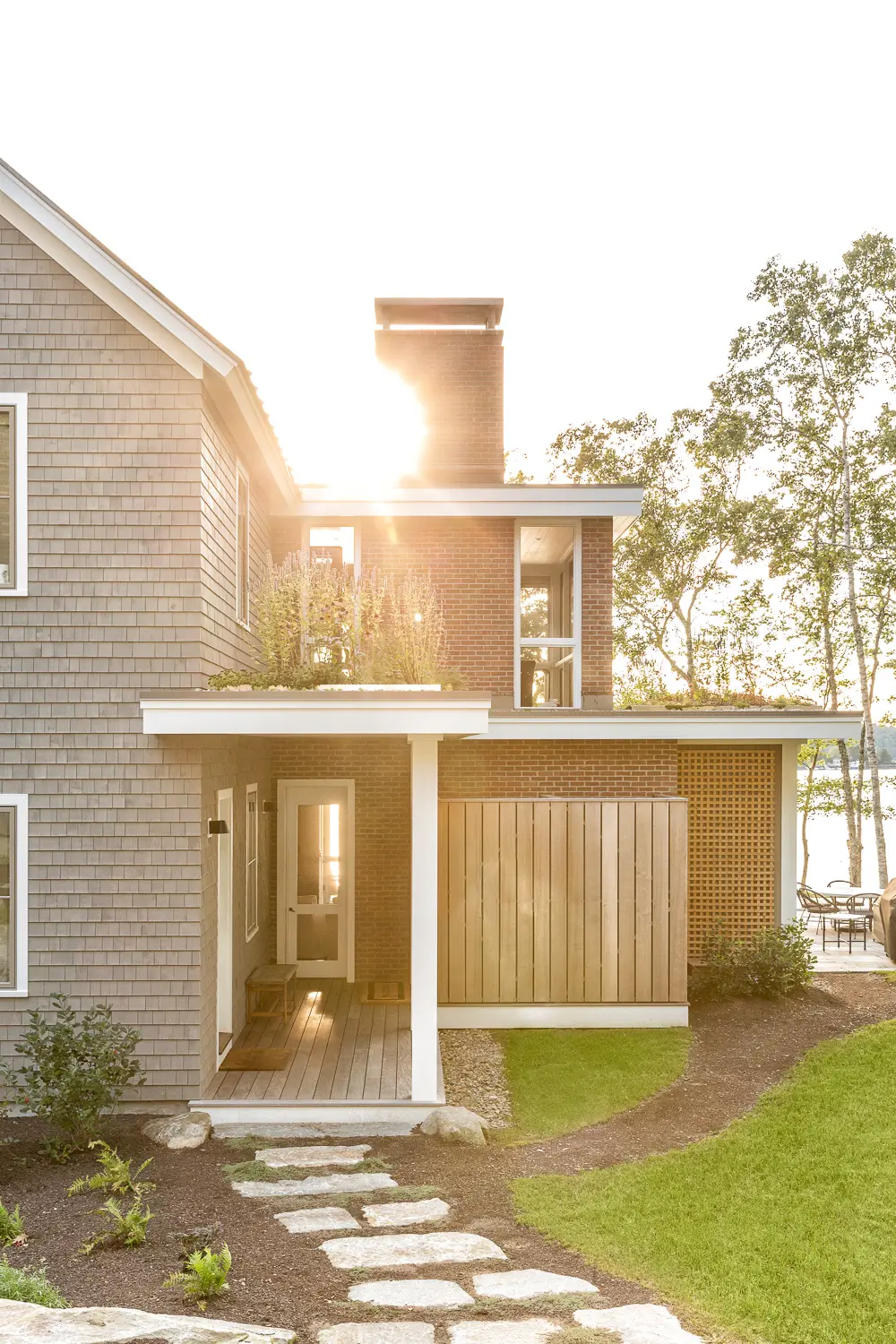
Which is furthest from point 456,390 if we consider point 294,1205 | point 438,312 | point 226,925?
point 294,1205

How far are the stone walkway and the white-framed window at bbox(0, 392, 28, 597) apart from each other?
15.7 feet

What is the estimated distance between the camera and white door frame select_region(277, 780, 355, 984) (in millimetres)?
12109

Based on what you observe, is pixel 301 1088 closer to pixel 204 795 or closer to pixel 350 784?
pixel 204 795

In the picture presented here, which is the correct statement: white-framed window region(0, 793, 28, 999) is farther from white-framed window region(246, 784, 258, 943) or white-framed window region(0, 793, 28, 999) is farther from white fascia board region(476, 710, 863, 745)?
white fascia board region(476, 710, 863, 745)

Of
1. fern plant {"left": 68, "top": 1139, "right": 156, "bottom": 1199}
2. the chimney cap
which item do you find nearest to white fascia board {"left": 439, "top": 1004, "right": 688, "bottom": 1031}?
fern plant {"left": 68, "top": 1139, "right": 156, "bottom": 1199}

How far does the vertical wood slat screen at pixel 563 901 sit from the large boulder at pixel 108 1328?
6822 millimetres

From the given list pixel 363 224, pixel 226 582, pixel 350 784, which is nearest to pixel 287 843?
pixel 350 784

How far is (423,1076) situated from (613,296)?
724 inches

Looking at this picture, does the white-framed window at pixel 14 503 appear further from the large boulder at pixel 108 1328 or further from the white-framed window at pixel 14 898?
the large boulder at pixel 108 1328

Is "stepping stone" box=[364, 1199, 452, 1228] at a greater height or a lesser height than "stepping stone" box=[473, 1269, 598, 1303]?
lesser

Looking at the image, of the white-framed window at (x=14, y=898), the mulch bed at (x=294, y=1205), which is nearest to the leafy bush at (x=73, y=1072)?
the mulch bed at (x=294, y=1205)

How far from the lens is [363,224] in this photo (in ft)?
55.0

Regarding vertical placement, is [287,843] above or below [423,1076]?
above

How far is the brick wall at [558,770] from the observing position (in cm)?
1147
